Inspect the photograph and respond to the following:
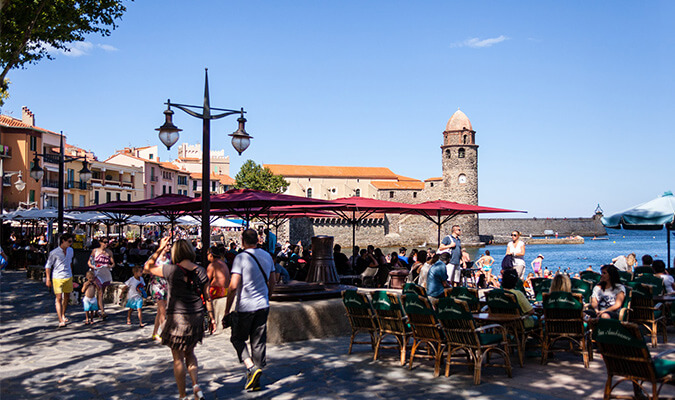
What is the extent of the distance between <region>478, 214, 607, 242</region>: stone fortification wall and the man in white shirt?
94.3 m

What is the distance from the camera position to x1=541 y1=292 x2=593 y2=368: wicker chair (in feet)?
21.0

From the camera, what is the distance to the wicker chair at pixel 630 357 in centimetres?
434

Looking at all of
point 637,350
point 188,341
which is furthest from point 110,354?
point 637,350

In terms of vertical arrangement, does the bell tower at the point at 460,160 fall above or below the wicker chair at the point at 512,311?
above

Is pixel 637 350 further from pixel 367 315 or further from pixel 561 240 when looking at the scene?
pixel 561 240

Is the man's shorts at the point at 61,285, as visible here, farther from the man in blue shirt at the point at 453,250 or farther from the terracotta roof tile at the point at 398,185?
the terracotta roof tile at the point at 398,185

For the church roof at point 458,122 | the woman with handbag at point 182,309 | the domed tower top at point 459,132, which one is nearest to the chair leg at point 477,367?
the woman with handbag at point 182,309

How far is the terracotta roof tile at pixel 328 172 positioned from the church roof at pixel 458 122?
21452 mm

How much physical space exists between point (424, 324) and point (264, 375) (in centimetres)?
180

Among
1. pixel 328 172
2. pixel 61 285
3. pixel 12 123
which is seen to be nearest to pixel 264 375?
pixel 61 285

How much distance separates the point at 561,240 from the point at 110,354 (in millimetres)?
96308

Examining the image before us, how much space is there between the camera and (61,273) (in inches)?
368

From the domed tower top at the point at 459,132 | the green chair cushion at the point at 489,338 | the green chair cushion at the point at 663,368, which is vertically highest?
the domed tower top at the point at 459,132

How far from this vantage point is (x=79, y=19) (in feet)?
39.8
